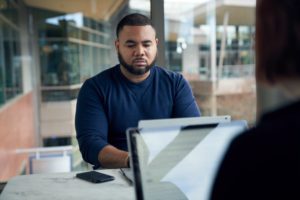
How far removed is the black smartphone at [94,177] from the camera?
1361 millimetres

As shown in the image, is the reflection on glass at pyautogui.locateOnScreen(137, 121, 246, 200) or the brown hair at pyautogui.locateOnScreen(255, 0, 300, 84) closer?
the brown hair at pyautogui.locateOnScreen(255, 0, 300, 84)

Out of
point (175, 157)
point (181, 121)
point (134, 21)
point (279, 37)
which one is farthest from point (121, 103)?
point (279, 37)

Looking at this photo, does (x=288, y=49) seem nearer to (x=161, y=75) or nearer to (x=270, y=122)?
(x=270, y=122)

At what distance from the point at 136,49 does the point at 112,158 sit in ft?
2.03

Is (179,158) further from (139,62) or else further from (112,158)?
(139,62)

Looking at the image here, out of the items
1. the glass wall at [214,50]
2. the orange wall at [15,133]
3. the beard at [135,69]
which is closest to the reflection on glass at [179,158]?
the beard at [135,69]

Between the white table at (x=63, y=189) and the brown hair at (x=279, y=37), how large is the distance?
0.79m

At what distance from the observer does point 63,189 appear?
4.22 ft

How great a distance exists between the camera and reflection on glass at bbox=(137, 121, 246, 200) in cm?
91

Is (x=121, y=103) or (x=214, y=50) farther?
(x=214, y=50)

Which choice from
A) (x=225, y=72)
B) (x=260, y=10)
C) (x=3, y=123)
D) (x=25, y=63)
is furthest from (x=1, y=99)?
(x=260, y=10)

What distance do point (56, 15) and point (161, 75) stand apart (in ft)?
8.94

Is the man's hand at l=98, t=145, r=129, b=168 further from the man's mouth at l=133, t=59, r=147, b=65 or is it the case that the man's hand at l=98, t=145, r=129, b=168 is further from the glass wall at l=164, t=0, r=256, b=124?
the glass wall at l=164, t=0, r=256, b=124

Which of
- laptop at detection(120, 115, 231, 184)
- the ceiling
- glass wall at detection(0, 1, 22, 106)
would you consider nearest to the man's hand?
laptop at detection(120, 115, 231, 184)
